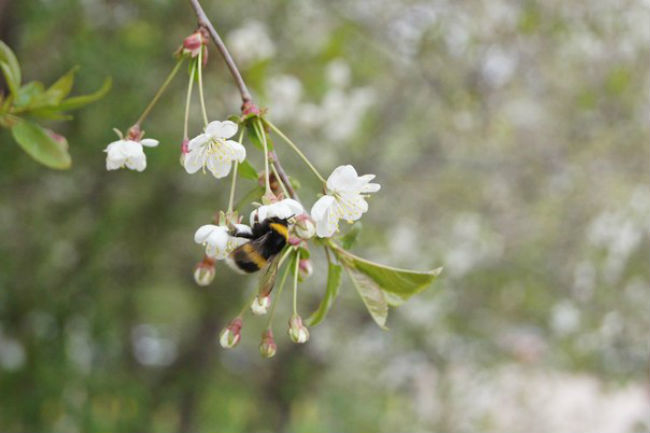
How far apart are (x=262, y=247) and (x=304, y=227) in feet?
0.19

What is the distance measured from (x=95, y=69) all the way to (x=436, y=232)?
2463 mm

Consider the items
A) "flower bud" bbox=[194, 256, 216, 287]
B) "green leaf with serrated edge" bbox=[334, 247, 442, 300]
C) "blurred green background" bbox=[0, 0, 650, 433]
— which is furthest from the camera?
"blurred green background" bbox=[0, 0, 650, 433]

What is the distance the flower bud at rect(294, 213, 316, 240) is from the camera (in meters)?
0.88

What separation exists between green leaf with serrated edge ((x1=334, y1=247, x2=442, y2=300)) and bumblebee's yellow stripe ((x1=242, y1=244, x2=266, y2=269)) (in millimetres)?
145

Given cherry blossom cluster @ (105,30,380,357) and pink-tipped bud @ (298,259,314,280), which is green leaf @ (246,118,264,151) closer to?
cherry blossom cluster @ (105,30,380,357)

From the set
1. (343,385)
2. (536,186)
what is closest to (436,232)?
(536,186)

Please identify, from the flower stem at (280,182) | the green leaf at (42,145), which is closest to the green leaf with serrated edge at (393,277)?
the flower stem at (280,182)

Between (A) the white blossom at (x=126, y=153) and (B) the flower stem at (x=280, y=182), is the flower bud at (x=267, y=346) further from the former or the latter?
(A) the white blossom at (x=126, y=153)

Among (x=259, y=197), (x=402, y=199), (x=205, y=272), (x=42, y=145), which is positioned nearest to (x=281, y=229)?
(x=259, y=197)

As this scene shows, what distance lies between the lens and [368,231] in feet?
11.9

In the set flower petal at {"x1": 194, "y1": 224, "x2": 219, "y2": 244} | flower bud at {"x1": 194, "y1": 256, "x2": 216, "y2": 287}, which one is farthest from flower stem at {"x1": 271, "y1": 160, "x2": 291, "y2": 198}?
flower bud at {"x1": 194, "y1": 256, "x2": 216, "y2": 287}

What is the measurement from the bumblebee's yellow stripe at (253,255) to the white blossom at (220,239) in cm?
5

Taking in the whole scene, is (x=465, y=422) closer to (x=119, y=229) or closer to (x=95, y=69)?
(x=119, y=229)

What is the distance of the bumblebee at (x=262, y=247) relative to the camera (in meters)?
0.86
